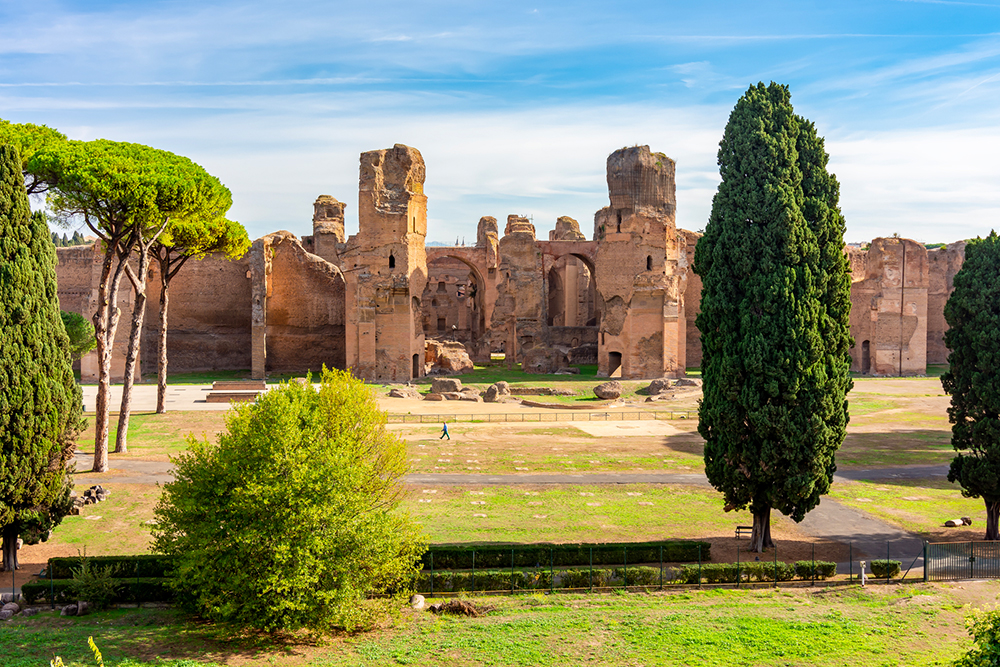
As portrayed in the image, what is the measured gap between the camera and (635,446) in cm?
2558

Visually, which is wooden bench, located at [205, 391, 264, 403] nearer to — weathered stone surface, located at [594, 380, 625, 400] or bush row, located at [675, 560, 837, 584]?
weathered stone surface, located at [594, 380, 625, 400]

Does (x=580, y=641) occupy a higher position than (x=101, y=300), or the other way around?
(x=101, y=300)

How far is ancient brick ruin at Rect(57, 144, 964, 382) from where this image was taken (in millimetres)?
41938

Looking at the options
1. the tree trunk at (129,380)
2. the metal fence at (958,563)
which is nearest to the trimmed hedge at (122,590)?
the tree trunk at (129,380)

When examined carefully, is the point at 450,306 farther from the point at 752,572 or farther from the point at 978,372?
the point at 752,572

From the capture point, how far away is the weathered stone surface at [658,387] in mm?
38375

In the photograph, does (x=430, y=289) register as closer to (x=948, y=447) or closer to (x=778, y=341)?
(x=948, y=447)

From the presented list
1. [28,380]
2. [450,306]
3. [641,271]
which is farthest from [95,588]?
[450,306]

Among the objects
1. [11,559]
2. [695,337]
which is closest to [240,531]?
[11,559]

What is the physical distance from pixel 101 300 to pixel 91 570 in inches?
447

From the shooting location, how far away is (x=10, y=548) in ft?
44.8

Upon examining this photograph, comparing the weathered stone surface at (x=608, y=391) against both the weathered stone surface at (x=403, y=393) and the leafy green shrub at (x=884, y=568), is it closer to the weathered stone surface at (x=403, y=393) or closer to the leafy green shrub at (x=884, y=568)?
the weathered stone surface at (x=403, y=393)

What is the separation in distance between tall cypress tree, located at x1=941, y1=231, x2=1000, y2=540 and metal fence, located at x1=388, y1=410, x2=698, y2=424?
51.8 ft

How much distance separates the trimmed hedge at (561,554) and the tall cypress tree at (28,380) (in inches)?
259
